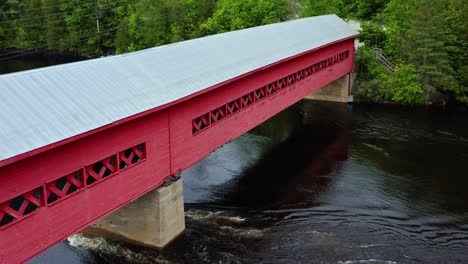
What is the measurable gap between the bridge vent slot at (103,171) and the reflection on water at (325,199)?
4.49 metres

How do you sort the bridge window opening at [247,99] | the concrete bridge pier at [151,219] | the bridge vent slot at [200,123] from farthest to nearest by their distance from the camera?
the bridge window opening at [247,99]
the bridge vent slot at [200,123]
the concrete bridge pier at [151,219]

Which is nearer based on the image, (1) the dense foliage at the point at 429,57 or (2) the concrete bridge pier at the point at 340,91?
(1) the dense foliage at the point at 429,57

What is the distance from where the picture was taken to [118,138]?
1571cm

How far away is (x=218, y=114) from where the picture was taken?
21.8 metres

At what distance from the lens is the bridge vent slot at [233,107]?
22.4 metres

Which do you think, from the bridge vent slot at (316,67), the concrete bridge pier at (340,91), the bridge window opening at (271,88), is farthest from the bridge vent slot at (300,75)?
the concrete bridge pier at (340,91)

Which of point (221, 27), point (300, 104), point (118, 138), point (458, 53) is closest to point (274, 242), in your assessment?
point (118, 138)

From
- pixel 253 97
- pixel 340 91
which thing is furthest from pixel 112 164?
pixel 340 91

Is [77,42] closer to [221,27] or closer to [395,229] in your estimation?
[221,27]

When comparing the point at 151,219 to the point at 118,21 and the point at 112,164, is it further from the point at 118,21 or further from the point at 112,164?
the point at 118,21

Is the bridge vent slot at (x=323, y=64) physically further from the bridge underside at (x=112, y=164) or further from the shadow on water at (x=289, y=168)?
the bridge underside at (x=112, y=164)

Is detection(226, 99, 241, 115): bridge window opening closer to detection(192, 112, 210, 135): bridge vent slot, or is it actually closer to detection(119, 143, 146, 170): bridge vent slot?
detection(192, 112, 210, 135): bridge vent slot

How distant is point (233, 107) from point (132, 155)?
7374 millimetres

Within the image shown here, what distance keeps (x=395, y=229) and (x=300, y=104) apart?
74.8 feet
